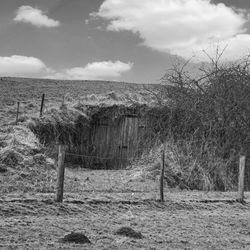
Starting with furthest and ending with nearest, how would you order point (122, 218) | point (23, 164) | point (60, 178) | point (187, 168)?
point (187, 168), point (23, 164), point (60, 178), point (122, 218)

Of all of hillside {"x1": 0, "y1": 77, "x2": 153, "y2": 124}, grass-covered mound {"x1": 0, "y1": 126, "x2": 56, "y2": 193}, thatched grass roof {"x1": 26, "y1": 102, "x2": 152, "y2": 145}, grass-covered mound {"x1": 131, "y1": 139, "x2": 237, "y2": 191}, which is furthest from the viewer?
hillside {"x1": 0, "y1": 77, "x2": 153, "y2": 124}

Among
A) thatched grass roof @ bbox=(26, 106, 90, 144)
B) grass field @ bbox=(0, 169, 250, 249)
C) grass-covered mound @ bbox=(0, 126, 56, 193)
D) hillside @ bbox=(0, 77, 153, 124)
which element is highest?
hillside @ bbox=(0, 77, 153, 124)

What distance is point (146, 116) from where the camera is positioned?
20.0 meters

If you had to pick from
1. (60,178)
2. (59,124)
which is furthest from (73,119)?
(60,178)

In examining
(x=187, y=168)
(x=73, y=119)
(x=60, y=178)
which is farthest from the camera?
(x=73, y=119)

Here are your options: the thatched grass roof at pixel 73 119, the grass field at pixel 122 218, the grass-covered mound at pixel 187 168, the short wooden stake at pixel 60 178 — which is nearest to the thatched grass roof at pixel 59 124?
the thatched grass roof at pixel 73 119

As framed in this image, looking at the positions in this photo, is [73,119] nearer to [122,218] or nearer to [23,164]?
[23,164]

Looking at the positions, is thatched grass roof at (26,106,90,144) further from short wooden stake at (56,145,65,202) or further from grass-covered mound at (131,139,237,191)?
short wooden stake at (56,145,65,202)

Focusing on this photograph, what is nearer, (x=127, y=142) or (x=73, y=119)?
(x=73, y=119)

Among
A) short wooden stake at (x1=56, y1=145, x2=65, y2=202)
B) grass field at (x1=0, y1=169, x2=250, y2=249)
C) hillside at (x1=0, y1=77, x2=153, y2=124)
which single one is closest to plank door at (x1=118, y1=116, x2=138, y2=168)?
hillside at (x1=0, y1=77, x2=153, y2=124)

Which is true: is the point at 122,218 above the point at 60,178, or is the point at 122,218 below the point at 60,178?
below

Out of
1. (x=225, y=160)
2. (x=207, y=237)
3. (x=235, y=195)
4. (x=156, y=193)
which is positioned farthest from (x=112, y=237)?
(x=225, y=160)

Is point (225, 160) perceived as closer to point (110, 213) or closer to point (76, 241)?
point (110, 213)

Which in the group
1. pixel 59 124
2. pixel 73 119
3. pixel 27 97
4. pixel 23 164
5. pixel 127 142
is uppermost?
pixel 27 97
